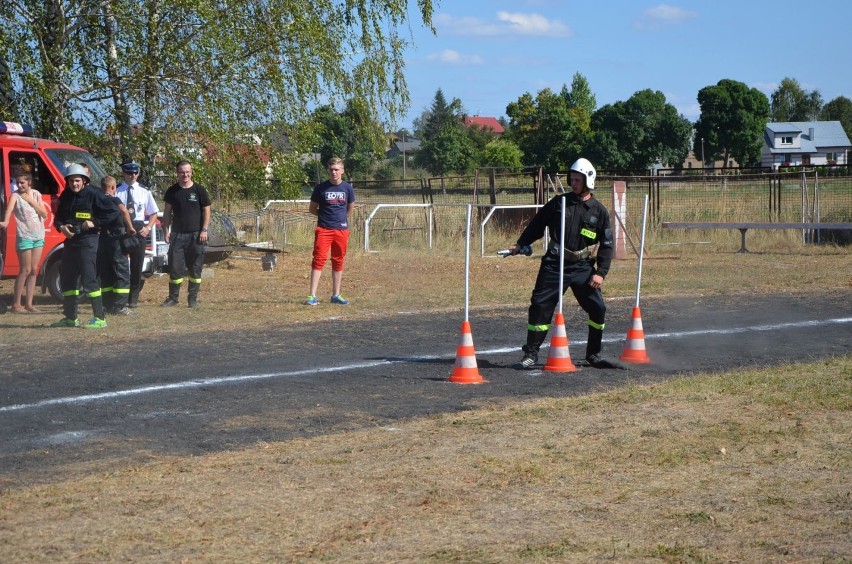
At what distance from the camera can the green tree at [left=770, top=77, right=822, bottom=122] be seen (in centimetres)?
14088

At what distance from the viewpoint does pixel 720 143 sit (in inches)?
3597

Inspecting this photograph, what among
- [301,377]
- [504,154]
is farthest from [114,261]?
[504,154]

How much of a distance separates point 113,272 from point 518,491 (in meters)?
8.90

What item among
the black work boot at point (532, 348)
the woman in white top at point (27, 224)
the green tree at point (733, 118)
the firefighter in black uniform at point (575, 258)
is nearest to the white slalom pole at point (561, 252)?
the firefighter in black uniform at point (575, 258)

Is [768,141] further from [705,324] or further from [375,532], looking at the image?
[375,532]

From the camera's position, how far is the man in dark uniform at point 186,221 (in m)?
14.0

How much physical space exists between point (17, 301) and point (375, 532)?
1042 centimetres

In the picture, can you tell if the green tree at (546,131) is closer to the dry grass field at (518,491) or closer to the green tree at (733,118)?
the green tree at (733,118)

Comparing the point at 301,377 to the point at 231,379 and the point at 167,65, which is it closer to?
the point at 231,379

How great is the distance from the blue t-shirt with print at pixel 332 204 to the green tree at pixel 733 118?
79.6 meters

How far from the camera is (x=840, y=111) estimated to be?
445 feet

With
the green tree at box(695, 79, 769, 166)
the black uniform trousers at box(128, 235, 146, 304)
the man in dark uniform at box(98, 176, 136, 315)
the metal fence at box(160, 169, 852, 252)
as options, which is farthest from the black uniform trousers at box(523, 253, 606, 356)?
the green tree at box(695, 79, 769, 166)

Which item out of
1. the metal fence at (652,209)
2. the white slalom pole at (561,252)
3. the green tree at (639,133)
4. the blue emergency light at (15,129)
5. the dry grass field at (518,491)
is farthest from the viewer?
the green tree at (639,133)

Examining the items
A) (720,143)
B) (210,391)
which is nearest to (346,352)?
(210,391)
